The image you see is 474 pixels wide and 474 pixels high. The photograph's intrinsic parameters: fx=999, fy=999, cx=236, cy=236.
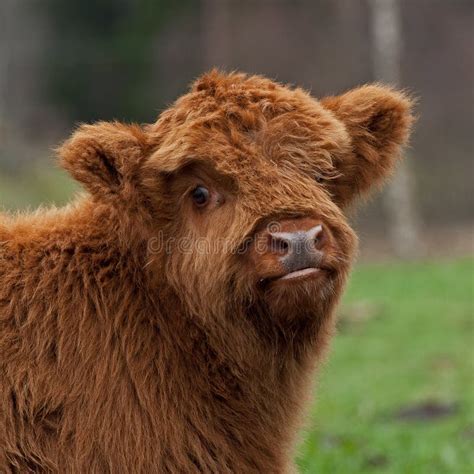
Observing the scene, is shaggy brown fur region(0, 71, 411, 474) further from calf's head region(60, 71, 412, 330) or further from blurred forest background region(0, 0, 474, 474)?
blurred forest background region(0, 0, 474, 474)

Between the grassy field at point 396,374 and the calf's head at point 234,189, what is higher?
the calf's head at point 234,189

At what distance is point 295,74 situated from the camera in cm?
2555

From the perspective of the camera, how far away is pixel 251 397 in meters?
4.85

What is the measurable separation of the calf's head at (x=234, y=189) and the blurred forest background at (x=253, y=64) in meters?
18.4

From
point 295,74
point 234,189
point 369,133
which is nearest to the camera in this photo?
point 234,189

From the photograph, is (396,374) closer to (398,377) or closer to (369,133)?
(398,377)

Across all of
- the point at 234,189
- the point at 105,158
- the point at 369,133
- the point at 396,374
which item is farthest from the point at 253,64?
the point at 234,189

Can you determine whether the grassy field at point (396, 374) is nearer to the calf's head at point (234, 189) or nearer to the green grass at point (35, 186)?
the green grass at point (35, 186)

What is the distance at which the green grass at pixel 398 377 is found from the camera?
7.61 metres

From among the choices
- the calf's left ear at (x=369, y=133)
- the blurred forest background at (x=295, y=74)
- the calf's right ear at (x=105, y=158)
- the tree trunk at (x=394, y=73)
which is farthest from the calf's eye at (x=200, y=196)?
the tree trunk at (x=394, y=73)

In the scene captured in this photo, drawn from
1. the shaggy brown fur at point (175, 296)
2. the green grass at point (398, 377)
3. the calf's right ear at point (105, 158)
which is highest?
the calf's right ear at point (105, 158)

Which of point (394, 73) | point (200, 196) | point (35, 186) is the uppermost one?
point (200, 196)

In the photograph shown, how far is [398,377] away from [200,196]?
25.9ft

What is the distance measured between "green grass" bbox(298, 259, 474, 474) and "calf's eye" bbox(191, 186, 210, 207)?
122cm
